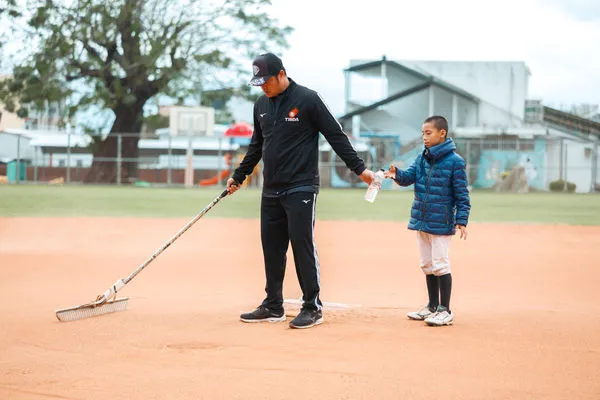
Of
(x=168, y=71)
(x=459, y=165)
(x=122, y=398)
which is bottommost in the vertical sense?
(x=122, y=398)

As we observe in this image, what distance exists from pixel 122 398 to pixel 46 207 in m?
19.3

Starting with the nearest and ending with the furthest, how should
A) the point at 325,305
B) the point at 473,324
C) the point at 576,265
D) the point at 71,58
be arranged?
the point at 473,324, the point at 325,305, the point at 576,265, the point at 71,58

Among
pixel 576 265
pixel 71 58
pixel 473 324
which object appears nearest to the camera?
pixel 473 324

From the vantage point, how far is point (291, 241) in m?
6.68

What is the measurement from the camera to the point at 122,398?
429 centimetres

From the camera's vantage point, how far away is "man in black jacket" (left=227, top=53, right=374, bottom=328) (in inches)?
258

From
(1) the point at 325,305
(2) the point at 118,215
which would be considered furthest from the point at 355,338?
(2) the point at 118,215

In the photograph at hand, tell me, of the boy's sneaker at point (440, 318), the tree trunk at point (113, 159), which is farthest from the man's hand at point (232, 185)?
the tree trunk at point (113, 159)

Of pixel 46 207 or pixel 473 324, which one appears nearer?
pixel 473 324

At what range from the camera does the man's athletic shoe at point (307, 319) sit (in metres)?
6.33

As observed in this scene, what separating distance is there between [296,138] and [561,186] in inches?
1390

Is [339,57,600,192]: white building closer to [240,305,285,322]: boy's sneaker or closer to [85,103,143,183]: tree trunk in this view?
[85,103,143,183]: tree trunk

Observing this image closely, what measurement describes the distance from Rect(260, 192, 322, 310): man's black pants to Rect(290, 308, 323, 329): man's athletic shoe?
4 centimetres

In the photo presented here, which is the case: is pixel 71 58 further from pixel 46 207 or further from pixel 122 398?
pixel 122 398
